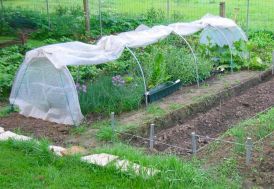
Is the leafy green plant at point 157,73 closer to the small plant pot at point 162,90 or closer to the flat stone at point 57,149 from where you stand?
the small plant pot at point 162,90

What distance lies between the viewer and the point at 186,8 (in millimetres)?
19500

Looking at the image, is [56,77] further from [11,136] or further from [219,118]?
[219,118]

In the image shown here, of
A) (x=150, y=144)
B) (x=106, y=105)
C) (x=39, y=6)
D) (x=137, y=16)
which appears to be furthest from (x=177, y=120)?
(x=39, y=6)

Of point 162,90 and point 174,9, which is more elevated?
point 174,9

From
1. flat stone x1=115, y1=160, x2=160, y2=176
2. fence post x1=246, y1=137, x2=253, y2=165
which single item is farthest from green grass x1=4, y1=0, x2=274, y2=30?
flat stone x1=115, y1=160, x2=160, y2=176

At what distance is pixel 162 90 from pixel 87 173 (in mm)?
3733

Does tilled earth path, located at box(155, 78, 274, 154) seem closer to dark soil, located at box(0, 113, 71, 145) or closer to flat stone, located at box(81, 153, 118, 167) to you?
flat stone, located at box(81, 153, 118, 167)

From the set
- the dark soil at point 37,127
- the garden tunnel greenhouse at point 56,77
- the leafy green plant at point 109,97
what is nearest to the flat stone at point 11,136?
the dark soil at point 37,127

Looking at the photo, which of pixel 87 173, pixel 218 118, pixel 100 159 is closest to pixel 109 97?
pixel 218 118

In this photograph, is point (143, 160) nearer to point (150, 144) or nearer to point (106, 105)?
point (150, 144)

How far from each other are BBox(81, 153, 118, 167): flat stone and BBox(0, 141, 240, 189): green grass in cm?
6

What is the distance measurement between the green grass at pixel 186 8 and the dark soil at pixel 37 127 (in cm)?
917

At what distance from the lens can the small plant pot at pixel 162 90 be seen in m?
9.09

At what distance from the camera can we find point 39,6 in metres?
21.3
